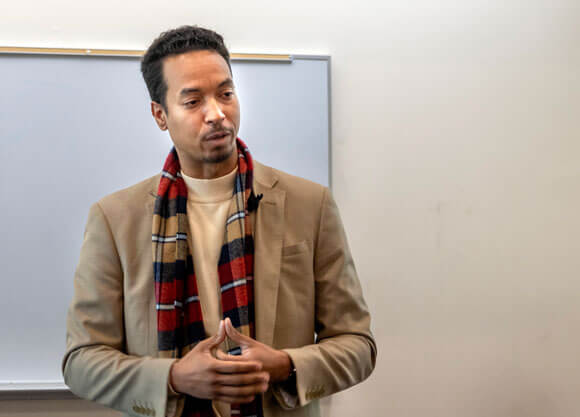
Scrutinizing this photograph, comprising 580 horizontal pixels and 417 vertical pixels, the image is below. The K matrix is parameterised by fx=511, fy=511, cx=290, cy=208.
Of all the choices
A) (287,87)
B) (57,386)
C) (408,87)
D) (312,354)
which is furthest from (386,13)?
(57,386)

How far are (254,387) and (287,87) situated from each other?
122cm

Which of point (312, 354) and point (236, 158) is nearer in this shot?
point (312, 354)

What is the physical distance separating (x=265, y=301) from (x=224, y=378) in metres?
0.20

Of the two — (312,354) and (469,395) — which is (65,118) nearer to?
(312,354)

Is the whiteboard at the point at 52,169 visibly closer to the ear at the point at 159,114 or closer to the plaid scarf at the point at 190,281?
the ear at the point at 159,114

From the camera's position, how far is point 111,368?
1127mm

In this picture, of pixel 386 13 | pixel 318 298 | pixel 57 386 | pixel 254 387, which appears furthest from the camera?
pixel 386 13

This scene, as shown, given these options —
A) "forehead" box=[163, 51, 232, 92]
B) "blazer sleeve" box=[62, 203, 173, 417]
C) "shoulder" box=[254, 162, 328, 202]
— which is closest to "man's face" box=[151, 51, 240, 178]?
"forehead" box=[163, 51, 232, 92]

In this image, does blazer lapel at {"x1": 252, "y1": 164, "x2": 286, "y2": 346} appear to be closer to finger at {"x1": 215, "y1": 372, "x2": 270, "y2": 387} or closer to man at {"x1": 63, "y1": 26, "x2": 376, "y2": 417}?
man at {"x1": 63, "y1": 26, "x2": 376, "y2": 417}

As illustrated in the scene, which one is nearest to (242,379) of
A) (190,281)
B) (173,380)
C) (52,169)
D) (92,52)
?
(173,380)

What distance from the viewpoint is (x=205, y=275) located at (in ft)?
→ 4.03

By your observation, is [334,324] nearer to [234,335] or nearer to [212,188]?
[234,335]

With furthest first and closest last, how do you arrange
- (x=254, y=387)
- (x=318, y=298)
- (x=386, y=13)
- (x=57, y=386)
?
(x=386, y=13), (x=57, y=386), (x=318, y=298), (x=254, y=387)

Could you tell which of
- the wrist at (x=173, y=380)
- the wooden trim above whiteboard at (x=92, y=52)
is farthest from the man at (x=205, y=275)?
the wooden trim above whiteboard at (x=92, y=52)
